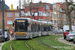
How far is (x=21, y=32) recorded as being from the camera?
26422 mm

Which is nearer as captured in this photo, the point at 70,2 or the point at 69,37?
the point at 69,37

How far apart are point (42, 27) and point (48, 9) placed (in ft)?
151

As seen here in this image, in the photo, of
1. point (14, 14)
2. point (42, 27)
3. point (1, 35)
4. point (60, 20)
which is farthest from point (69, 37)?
point (60, 20)

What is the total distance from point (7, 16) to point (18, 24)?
49897mm

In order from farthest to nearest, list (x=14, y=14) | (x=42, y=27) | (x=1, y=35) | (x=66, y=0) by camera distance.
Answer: (x=14, y=14), (x=42, y=27), (x=66, y=0), (x=1, y=35)

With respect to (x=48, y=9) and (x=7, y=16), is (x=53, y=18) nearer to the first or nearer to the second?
(x=48, y=9)

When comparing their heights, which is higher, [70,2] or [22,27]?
[70,2]


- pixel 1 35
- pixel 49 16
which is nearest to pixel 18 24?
pixel 1 35

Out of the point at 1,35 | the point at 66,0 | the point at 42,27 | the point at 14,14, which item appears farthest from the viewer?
the point at 14,14

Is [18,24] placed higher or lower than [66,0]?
lower

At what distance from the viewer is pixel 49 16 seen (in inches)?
Result: 3342

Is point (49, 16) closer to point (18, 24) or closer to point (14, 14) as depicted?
point (14, 14)

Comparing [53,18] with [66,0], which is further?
[53,18]

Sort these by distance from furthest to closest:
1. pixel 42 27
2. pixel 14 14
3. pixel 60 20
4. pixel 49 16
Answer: pixel 60 20 → pixel 49 16 → pixel 14 14 → pixel 42 27
